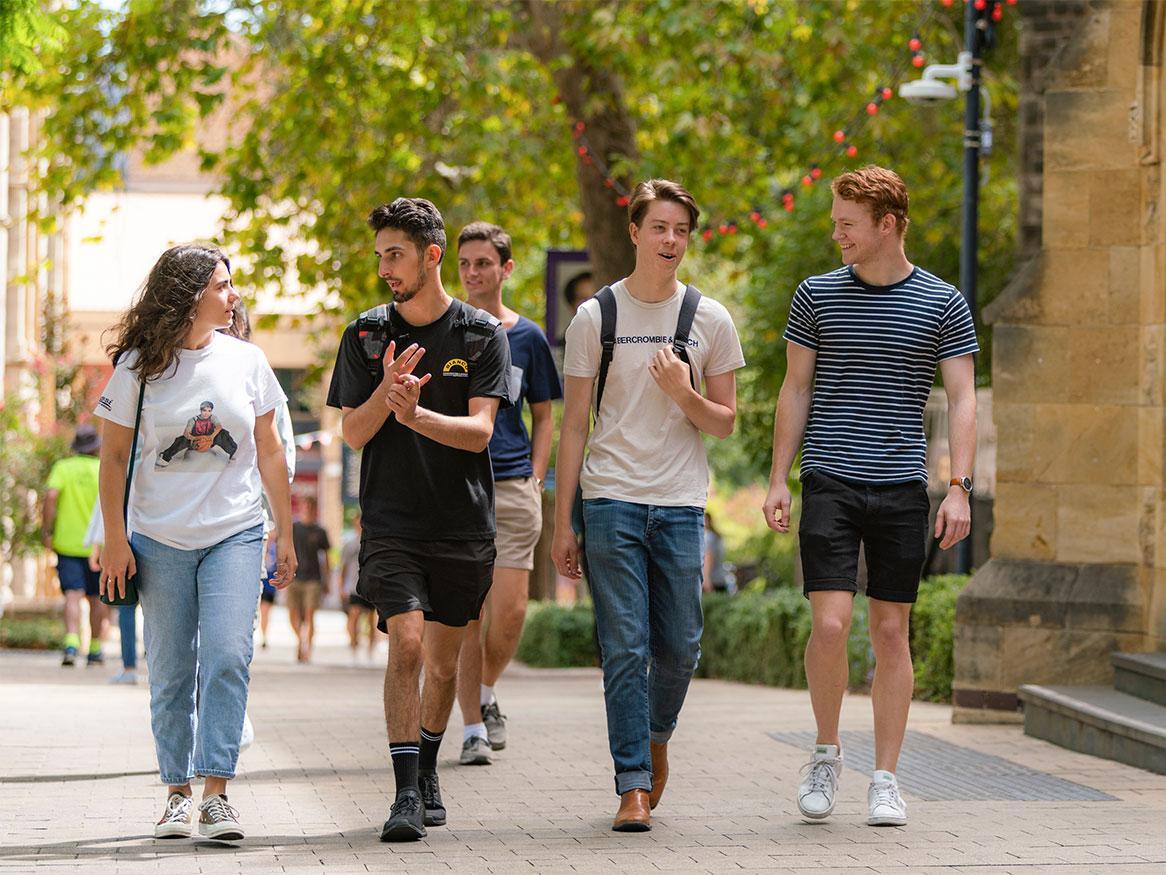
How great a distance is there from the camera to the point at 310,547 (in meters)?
21.8

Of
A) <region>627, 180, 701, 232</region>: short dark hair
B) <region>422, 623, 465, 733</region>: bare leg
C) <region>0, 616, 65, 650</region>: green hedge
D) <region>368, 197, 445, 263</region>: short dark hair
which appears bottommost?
<region>0, 616, 65, 650</region>: green hedge

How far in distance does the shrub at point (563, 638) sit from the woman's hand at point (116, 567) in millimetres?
11975

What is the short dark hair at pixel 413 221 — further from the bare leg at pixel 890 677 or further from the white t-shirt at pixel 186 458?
the bare leg at pixel 890 677

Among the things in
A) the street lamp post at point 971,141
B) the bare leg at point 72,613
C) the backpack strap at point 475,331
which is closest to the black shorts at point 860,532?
the backpack strap at point 475,331

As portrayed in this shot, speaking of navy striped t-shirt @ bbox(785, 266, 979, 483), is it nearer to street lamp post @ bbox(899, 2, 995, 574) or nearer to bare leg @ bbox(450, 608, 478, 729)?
bare leg @ bbox(450, 608, 478, 729)

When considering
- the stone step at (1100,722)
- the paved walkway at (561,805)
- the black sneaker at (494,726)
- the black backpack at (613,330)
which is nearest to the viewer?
the paved walkway at (561,805)

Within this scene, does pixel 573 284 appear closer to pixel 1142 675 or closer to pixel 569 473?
pixel 1142 675

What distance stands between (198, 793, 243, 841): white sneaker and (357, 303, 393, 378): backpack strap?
57.8 inches

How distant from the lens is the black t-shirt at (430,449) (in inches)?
252

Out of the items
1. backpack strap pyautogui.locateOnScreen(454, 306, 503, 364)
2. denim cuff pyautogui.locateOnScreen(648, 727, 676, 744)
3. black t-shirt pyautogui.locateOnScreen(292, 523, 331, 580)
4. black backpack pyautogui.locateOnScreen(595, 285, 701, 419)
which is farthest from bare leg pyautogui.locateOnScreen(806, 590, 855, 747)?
black t-shirt pyautogui.locateOnScreen(292, 523, 331, 580)

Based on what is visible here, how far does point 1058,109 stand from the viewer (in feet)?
33.5

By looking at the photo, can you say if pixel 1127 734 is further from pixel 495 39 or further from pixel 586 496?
pixel 495 39

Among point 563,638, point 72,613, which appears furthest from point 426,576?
point 563,638

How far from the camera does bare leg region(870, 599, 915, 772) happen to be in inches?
261
